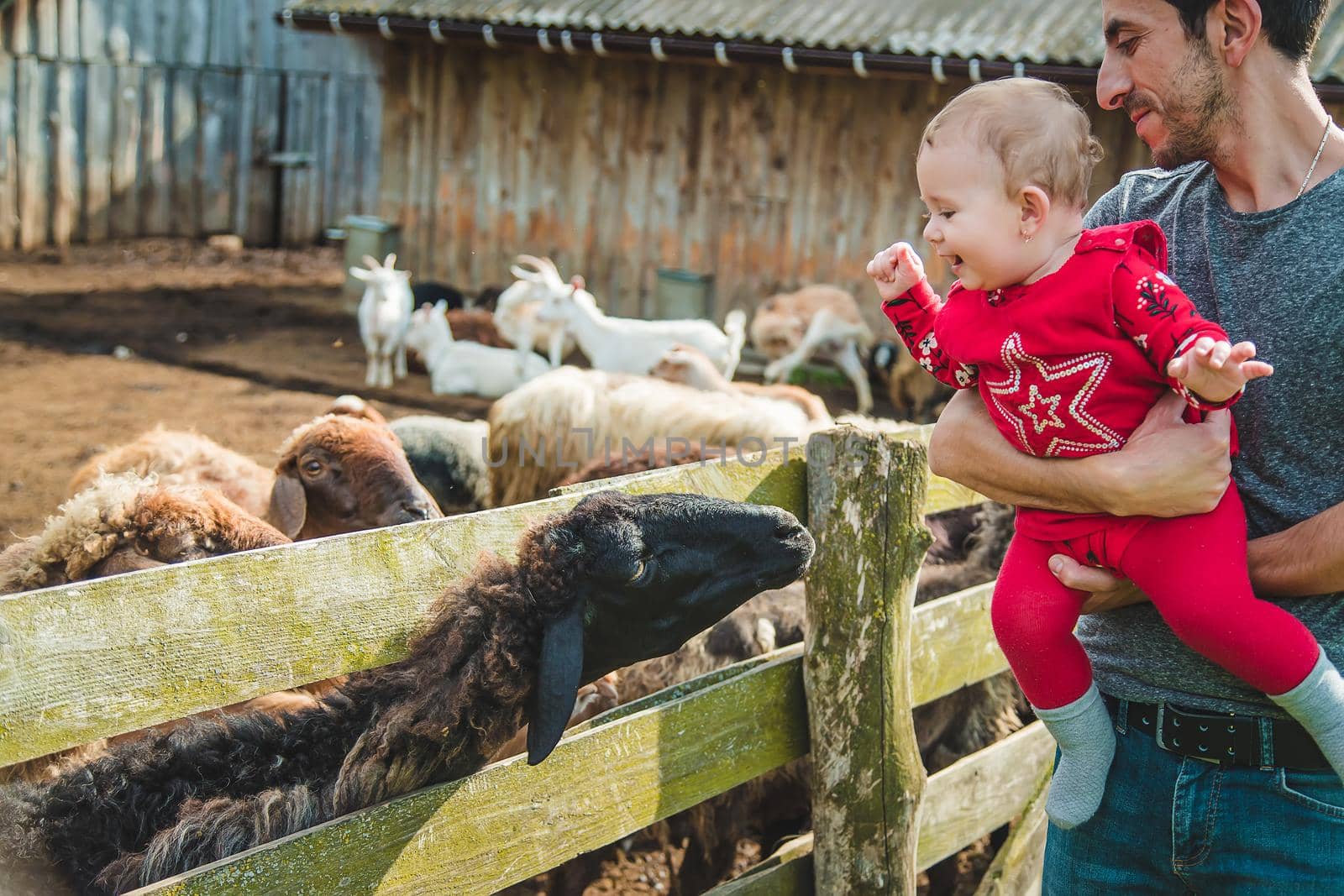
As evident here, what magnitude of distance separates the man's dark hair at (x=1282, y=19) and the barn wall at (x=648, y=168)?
10.1 meters

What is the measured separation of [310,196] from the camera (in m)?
20.8

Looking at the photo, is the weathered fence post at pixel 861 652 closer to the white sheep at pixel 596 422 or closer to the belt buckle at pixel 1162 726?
the belt buckle at pixel 1162 726

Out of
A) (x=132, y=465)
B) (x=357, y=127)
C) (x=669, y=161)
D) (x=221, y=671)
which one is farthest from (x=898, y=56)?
(x=357, y=127)

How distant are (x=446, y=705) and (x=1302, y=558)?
1.69 metres

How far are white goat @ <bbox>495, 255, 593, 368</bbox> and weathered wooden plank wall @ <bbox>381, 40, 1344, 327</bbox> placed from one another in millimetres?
1658

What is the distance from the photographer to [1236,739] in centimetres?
218

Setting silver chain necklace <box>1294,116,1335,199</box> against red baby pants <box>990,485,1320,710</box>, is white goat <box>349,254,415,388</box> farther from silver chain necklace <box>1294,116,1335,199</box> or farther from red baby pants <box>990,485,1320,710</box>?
silver chain necklace <box>1294,116,1335,199</box>

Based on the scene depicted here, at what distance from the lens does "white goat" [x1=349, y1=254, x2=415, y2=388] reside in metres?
12.2

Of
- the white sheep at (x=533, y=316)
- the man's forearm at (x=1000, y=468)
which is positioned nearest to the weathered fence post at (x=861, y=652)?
the man's forearm at (x=1000, y=468)

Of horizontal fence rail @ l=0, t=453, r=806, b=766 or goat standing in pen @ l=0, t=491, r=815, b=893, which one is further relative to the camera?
goat standing in pen @ l=0, t=491, r=815, b=893

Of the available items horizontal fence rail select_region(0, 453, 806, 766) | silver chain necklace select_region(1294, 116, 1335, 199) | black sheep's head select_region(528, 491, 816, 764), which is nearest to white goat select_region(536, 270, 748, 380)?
black sheep's head select_region(528, 491, 816, 764)

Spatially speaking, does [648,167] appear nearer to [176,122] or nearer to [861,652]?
[176,122]

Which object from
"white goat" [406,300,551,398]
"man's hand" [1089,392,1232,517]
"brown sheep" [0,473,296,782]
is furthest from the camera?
"white goat" [406,300,551,398]

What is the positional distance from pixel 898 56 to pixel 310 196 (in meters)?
12.6
